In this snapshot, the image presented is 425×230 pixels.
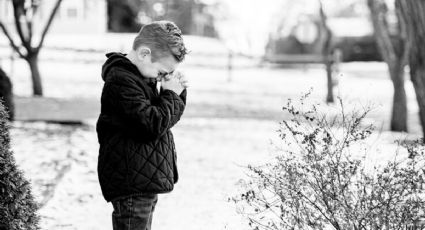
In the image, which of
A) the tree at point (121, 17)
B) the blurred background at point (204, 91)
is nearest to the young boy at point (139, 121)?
the blurred background at point (204, 91)

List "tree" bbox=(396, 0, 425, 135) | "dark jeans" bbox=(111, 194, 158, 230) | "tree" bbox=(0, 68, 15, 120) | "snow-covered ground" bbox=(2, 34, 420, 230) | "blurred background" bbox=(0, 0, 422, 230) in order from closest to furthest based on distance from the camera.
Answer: "dark jeans" bbox=(111, 194, 158, 230), "tree" bbox=(396, 0, 425, 135), "snow-covered ground" bbox=(2, 34, 420, 230), "blurred background" bbox=(0, 0, 422, 230), "tree" bbox=(0, 68, 15, 120)

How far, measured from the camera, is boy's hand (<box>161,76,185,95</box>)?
321 centimetres

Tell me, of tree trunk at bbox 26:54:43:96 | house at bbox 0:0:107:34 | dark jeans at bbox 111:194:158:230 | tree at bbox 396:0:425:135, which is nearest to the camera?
dark jeans at bbox 111:194:158:230

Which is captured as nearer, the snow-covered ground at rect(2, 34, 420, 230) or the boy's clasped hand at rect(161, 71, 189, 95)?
the boy's clasped hand at rect(161, 71, 189, 95)

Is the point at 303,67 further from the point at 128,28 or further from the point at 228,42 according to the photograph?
the point at 128,28

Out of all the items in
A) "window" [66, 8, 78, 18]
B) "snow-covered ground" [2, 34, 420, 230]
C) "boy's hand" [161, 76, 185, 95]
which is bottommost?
"snow-covered ground" [2, 34, 420, 230]

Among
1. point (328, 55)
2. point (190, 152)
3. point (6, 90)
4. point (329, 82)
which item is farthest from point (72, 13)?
point (190, 152)

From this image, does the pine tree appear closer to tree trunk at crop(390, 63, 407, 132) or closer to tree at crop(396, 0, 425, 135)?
tree at crop(396, 0, 425, 135)

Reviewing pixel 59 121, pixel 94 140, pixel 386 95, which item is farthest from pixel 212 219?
pixel 386 95

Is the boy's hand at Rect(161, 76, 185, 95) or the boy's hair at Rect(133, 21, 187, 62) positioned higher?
the boy's hair at Rect(133, 21, 187, 62)

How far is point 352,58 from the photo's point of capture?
37812 mm

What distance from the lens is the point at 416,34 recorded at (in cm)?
530

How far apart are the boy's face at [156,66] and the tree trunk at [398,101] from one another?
893 cm

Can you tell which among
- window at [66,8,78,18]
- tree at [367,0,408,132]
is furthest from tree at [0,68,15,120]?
window at [66,8,78,18]
